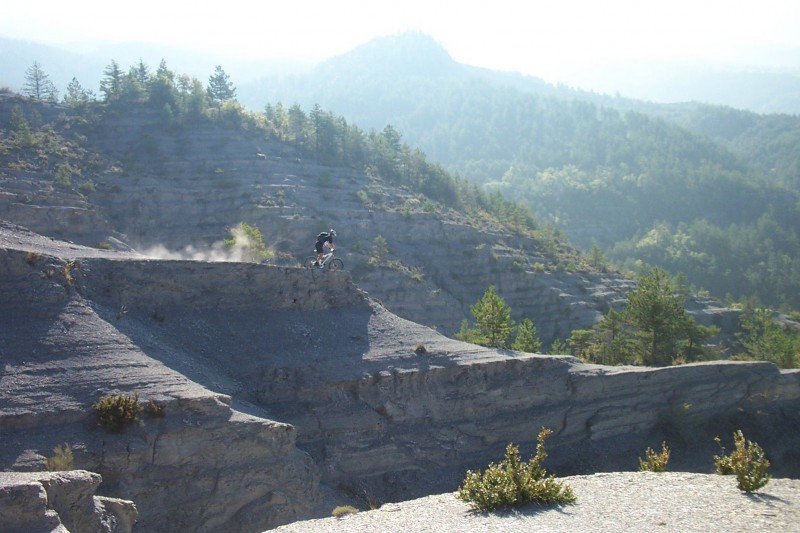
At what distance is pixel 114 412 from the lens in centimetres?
1836

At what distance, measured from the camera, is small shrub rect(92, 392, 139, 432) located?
1823cm

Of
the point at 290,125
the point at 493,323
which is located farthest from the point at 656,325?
the point at 290,125

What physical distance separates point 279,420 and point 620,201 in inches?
4913

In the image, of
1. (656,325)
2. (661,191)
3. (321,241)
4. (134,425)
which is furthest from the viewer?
(661,191)

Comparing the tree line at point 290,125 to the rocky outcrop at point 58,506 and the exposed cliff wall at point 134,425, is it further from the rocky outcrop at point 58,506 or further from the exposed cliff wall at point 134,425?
the rocky outcrop at point 58,506

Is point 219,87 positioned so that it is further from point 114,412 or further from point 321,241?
point 114,412

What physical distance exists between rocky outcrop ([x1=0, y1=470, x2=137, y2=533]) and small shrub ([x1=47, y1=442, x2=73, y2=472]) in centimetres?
152

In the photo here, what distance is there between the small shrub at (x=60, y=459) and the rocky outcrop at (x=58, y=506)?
1.52 m

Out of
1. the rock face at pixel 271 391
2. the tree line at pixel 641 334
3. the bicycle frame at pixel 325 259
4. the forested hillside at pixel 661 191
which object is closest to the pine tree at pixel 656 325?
the tree line at pixel 641 334

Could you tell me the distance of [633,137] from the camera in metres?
177

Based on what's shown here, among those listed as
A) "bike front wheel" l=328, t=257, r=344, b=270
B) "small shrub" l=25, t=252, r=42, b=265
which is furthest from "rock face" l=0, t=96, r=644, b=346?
"small shrub" l=25, t=252, r=42, b=265

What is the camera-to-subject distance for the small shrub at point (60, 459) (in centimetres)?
1652

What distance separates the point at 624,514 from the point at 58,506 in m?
11.8

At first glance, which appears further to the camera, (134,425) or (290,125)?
(290,125)
